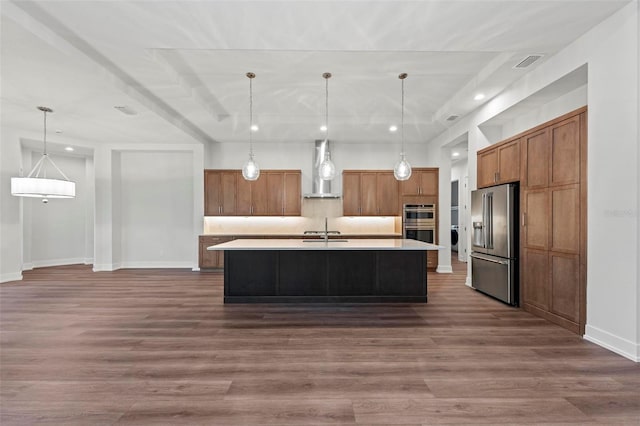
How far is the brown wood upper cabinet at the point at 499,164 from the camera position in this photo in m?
4.55

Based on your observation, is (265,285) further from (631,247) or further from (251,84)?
(631,247)

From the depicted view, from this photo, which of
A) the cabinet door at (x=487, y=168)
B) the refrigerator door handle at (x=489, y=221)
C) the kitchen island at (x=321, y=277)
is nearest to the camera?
the kitchen island at (x=321, y=277)

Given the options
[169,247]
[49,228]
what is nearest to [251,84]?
[169,247]

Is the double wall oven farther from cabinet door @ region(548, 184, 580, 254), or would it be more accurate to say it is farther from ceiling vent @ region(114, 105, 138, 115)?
ceiling vent @ region(114, 105, 138, 115)

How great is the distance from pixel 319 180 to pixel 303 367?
5.51 meters

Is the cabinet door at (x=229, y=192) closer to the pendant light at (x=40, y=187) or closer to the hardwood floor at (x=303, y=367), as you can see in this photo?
the pendant light at (x=40, y=187)

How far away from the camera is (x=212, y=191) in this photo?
7.80 m

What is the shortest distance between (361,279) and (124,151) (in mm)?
6610

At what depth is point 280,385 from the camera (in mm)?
2492

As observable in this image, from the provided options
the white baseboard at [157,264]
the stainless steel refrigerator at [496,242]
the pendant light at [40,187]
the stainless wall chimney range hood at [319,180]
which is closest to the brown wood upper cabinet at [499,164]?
the stainless steel refrigerator at [496,242]

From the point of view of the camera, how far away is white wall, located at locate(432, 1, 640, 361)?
2.86 meters

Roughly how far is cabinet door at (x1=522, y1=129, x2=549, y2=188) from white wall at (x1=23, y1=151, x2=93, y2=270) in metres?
9.63

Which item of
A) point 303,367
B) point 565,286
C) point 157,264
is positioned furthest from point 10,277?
point 565,286

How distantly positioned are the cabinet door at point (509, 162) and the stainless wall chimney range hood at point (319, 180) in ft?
11.8
